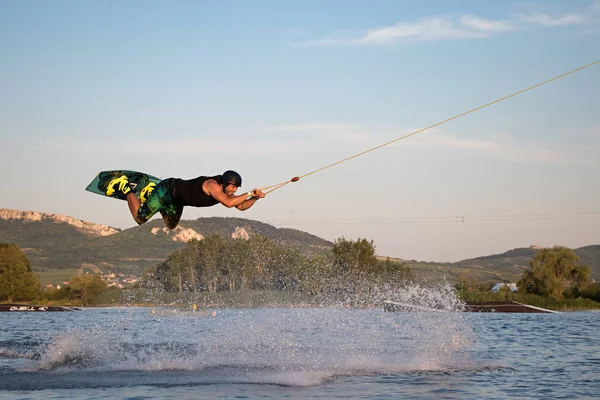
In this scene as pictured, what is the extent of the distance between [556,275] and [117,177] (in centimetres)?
7662

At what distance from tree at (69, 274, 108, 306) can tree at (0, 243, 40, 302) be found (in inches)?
205

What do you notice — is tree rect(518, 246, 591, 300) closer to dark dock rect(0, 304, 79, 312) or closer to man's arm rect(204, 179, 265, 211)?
dark dock rect(0, 304, 79, 312)

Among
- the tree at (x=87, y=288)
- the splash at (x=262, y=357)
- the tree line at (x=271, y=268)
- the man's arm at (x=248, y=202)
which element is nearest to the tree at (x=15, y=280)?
the tree at (x=87, y=288)

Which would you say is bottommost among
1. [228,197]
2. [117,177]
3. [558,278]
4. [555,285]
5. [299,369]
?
[299,369]

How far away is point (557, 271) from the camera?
83562 mm

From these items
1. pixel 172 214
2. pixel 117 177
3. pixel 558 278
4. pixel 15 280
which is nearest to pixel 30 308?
pixel 15 280

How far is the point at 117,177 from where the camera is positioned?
14.5m

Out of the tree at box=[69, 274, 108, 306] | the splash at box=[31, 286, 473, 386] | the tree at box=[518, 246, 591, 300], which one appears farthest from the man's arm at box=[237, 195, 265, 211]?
the tree at box=[69, 274, 108, 306]

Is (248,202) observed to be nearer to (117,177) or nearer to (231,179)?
(231,179)

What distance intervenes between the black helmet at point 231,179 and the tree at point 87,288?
8398cm

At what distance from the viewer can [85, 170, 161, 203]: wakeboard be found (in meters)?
14.2

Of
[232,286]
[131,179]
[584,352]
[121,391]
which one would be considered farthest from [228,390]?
[232,286]

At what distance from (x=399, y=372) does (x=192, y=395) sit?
197 inches

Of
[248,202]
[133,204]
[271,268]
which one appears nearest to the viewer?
[248,202]
